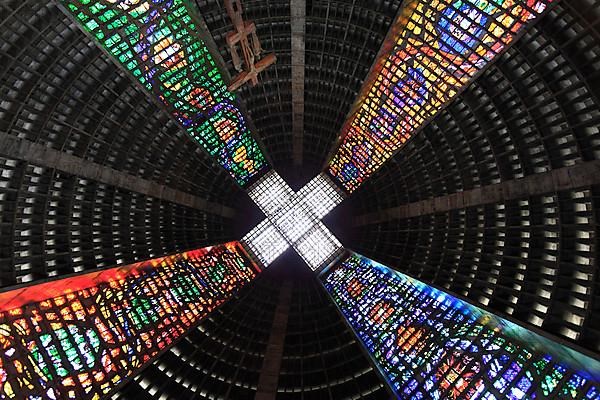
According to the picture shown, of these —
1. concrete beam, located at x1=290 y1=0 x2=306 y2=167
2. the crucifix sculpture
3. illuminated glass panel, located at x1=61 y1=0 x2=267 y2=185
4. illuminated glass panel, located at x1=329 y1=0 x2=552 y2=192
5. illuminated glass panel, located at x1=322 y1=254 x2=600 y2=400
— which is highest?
illuminated glass panel, located at x1=61 y1=0 x2=267 y2=185

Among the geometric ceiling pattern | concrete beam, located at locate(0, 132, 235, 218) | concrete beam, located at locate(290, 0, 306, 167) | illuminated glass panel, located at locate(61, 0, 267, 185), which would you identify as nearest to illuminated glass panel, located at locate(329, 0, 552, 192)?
the geometric ceiling pattern

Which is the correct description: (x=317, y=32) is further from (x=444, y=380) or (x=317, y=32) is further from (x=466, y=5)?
(x=444, y=380)

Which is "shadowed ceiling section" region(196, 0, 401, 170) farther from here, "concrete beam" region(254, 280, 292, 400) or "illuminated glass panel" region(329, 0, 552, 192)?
"concrete beam" region(254, 280, 292, 400)

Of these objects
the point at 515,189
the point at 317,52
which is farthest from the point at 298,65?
the point at 515,189

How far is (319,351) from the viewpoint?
42.1 m

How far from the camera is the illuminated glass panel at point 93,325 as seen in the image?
24328 mm

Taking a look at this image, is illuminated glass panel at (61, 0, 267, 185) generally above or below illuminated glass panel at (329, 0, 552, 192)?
above

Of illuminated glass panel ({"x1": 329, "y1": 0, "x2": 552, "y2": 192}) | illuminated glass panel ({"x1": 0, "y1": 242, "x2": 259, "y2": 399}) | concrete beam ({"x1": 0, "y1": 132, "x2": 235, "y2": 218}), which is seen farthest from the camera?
illuminated glass panel ({"x1": 0, "y1": 242, "x2": 259, "y2": 399})

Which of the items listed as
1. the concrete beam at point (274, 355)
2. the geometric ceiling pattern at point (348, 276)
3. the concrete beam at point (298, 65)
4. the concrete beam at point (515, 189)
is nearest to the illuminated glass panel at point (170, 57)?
the geometric ceiling pattern at point (348, 276)

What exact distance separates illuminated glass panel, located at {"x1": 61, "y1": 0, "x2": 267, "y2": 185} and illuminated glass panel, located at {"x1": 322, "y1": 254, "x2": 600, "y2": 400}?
25.4 meters

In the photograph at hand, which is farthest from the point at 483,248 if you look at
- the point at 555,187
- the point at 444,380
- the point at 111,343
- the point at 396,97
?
the point at 111,343

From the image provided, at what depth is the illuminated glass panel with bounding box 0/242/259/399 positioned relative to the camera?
958 inches

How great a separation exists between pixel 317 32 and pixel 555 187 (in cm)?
2434

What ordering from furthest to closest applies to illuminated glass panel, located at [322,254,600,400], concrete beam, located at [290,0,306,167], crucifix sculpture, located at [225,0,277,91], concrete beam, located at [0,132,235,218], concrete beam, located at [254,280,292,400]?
concrete beam, located at [254,280,292,400]
concrete beam, located at [290,0,306,167]
concrete beam, located at [0,132,235,218]
illuminated glass panel, located at [322,254,600,400]
crucifix sculpture, located at [225,0,277,91]
